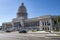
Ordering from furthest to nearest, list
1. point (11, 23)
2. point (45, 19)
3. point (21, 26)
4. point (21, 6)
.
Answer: point (21, 6)
point (11, 23)
point (21, 26)
point (45, 19)

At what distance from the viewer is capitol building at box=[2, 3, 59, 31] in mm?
87062

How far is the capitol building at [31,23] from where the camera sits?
286 ft

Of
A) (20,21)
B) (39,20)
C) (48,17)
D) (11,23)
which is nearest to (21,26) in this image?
(20,21)

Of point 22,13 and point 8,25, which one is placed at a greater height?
point 22,13

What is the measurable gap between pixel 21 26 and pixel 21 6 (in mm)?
26832

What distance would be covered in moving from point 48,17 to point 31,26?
20.8 meters

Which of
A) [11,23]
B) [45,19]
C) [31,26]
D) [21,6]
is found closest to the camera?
[45,19]

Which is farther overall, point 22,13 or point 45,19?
point 22,13

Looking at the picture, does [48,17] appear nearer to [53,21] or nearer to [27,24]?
[53,21]

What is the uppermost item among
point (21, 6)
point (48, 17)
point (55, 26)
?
point (21, 6)

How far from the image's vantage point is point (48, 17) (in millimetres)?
88312

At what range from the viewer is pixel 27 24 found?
4392 inches

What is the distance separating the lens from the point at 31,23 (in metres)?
108

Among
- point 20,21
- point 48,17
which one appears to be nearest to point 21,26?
point 20,21
